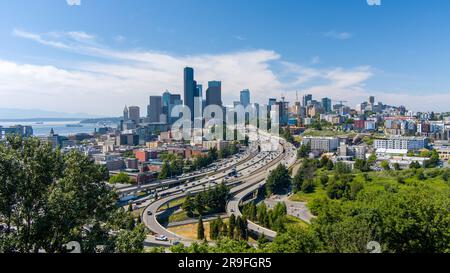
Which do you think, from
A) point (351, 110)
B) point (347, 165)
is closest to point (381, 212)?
point (347, 165)

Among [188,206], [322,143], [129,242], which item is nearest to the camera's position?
[129,242]

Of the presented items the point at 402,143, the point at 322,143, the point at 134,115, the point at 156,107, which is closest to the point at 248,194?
the point at 156,107

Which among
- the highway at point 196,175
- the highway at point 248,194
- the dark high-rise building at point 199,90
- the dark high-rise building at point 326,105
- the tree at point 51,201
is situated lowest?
the highway at point 248,194

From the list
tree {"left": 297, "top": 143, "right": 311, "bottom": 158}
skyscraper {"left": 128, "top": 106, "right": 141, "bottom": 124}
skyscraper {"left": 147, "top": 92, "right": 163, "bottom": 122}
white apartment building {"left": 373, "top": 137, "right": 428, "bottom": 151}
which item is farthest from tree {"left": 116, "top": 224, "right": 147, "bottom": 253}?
skyscraper {"left": 128, "top": 106, "right": 141, "bottom": 124}

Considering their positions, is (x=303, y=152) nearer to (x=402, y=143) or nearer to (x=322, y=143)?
(x=322, y=143)

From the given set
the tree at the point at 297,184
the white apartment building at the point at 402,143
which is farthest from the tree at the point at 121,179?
the white apartment building at the point at 402,143

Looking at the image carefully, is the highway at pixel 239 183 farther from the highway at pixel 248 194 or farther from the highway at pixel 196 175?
the highway at pixel 196 175

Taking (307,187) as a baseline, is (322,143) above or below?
above

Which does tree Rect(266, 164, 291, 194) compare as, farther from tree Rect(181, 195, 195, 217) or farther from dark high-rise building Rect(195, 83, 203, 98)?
dark high-rise building Rect(195, 83, 203, 98)
